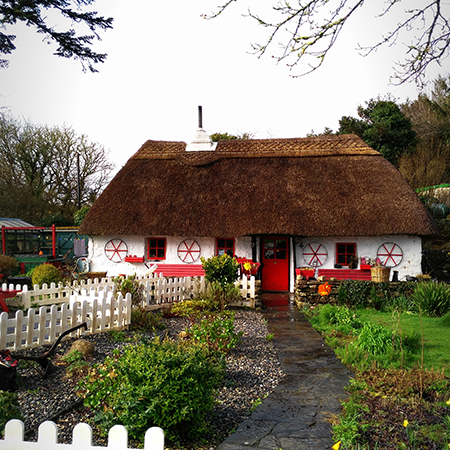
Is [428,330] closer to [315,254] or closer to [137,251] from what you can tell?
[315,254]

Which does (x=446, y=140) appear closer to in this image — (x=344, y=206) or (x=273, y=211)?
(x=344, y=206)

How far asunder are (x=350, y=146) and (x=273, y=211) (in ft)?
14.9

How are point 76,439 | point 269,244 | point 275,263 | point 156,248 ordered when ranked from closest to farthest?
point 76,439
point 275,263
point 269,244
point 156,248

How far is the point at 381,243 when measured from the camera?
13.0 m

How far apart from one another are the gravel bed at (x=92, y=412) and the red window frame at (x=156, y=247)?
7.57 m

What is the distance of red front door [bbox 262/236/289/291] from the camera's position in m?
13.6

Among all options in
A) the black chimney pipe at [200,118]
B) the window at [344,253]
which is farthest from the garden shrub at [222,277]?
the black chimney pipe at [200,118]

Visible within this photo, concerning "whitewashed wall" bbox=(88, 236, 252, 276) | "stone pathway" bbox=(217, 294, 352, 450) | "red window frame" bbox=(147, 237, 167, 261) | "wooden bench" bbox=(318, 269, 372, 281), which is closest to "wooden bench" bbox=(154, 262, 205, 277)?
"whitewashed wall" bbox=(88, 236, 252, 276)

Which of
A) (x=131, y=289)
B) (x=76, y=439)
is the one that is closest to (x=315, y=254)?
(x=131, y=289)

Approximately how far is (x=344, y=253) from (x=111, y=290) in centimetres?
787

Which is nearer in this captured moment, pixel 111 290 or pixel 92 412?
pixel 92 412

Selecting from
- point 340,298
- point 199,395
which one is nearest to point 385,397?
point 199,395

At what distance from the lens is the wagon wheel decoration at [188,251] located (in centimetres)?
1386

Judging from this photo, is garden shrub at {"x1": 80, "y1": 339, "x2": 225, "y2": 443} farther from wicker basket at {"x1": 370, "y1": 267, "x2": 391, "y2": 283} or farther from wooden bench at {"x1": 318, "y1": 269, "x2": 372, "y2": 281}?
wooden bench at {"x1": 318, "y1": 269, "x2": 372, "y2": 281}
